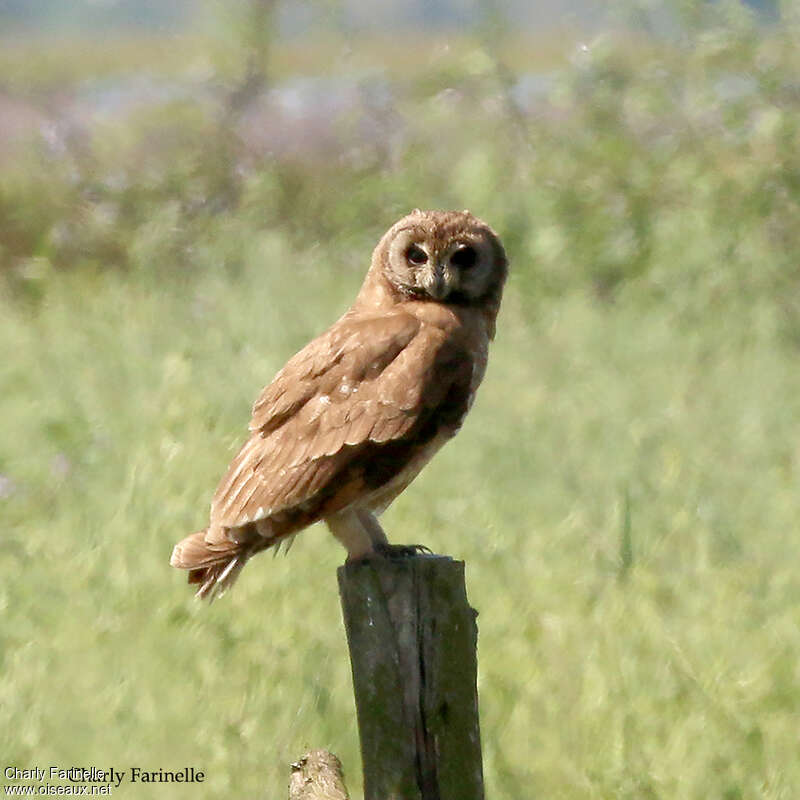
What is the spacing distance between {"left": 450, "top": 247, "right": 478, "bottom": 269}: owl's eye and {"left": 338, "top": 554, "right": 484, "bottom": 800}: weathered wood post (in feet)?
4.64

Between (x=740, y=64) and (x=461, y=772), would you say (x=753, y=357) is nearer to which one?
(x=740, y=64)

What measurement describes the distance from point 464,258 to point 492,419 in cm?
253

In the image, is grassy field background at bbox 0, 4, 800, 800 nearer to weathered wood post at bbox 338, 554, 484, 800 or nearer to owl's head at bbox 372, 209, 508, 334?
owl's head at bbox 372, 209, 508, 334

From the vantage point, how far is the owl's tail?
155 inches

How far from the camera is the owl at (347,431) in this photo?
397cm

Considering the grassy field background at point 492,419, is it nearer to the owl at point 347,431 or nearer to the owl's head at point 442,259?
the owl at point 347,431

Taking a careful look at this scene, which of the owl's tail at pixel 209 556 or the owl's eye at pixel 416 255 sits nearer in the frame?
the owl's tail at pixel 209 556

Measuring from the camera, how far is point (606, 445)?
685cm

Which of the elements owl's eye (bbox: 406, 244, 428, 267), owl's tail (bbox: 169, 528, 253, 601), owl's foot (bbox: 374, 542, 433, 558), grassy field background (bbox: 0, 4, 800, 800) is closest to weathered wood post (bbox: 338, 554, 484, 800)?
owl's tail (bbox: 169, 528, 253, 601)

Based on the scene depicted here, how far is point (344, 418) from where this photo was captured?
4.08m

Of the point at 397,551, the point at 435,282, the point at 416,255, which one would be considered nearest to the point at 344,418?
the point at 397,551

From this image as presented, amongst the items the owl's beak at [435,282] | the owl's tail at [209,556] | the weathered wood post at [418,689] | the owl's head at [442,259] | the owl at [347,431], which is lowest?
the weathered wood post at [418,689]

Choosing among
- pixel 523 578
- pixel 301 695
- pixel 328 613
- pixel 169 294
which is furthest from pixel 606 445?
pixel 169 294

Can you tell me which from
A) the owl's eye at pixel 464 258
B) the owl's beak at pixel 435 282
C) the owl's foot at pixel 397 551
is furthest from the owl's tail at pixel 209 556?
the owl's eye at pixel 464 258
